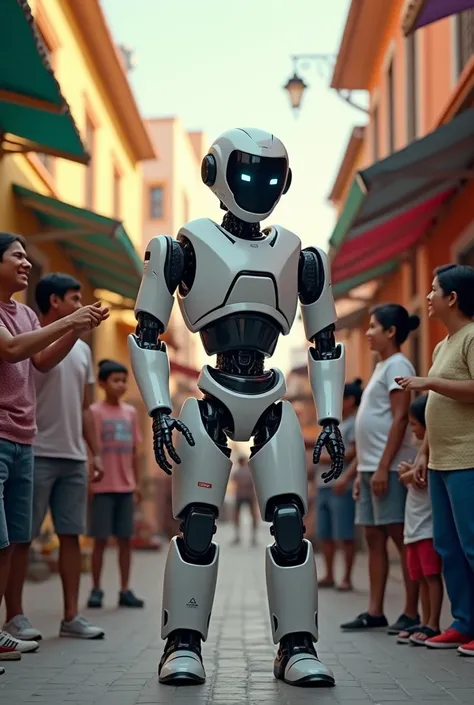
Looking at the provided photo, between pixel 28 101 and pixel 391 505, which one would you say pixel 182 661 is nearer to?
pixel 391 505

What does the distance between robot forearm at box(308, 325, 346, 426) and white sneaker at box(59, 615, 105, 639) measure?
84.8 inches

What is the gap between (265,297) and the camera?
4988mm

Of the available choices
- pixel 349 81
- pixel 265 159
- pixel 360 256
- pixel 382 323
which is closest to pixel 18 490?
pixel 265 159

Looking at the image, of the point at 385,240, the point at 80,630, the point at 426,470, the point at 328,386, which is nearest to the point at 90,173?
the point at 385,240

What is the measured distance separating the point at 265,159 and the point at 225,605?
4626 mm

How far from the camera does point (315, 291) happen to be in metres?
5.24

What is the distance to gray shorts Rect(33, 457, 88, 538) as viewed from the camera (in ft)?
21.1

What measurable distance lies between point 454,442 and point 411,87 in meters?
10.9

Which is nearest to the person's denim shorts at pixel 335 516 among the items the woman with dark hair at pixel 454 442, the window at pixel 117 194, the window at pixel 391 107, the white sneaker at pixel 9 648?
the woman with dark hair at pixel 454 442

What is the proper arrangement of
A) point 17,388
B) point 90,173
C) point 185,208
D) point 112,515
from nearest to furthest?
point 17,388, point 112,515, point 90,173, point 185,208

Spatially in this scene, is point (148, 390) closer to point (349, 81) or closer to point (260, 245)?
point (260, 245)

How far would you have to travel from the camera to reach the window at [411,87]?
50.1ft

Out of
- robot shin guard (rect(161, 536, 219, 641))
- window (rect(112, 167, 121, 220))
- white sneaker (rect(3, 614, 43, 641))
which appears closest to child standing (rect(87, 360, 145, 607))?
white sneaker (rect(3, 614, 43, 641))

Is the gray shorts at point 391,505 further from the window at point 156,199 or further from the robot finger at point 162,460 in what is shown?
the window at point 156,199
